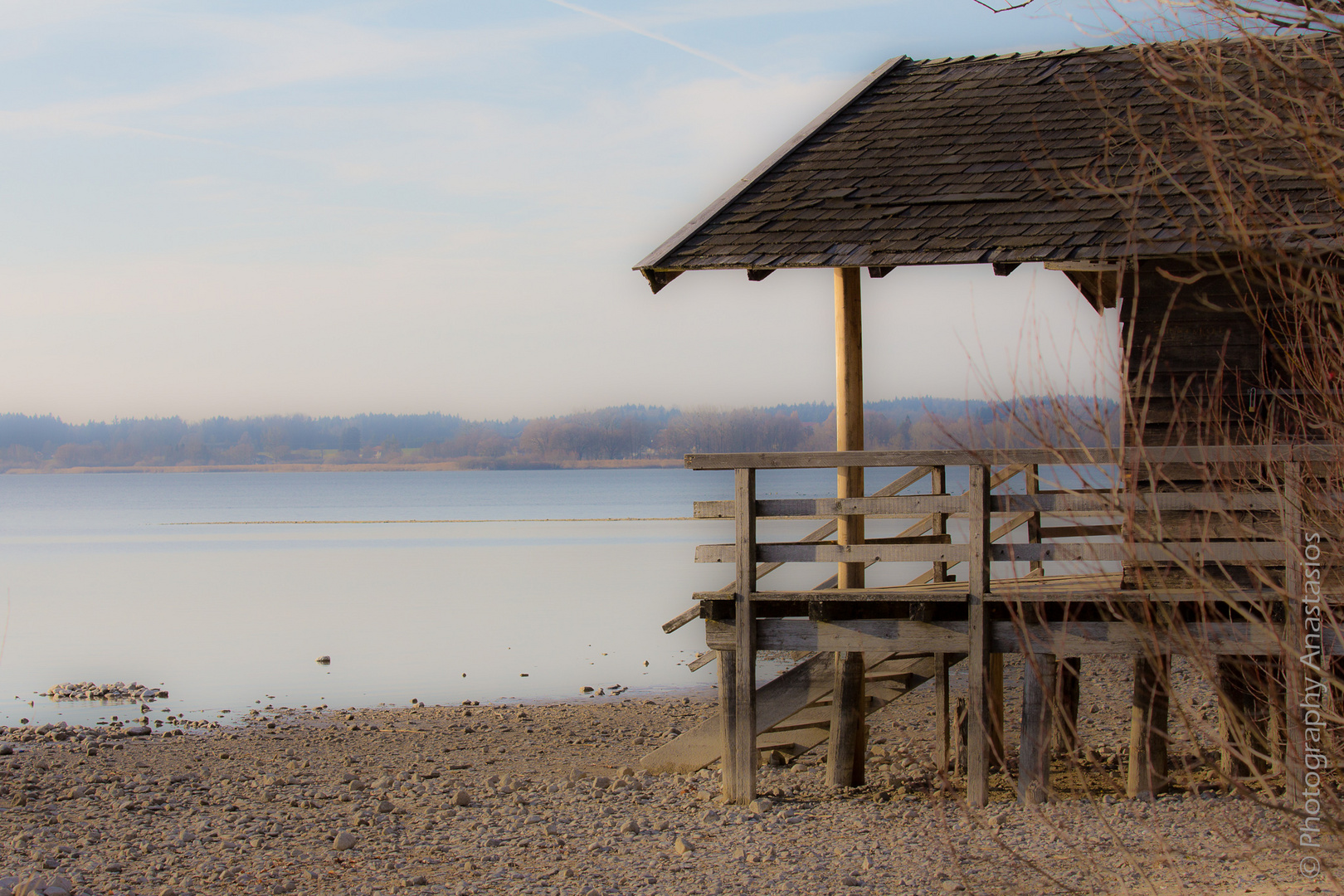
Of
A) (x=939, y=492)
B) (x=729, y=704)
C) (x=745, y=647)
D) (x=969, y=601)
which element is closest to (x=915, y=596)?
(x=969, y=601)

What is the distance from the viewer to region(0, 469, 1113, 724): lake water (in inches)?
883

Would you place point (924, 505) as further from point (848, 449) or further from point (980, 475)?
point (848, 449)

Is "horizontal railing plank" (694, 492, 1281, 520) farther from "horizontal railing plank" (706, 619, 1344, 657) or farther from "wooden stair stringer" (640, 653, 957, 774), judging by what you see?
"wooden stair stringer" (640, 653, 957, 774)

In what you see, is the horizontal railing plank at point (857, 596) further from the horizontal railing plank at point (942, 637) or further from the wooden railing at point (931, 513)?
the horizontal railing plank at point (942, 637)

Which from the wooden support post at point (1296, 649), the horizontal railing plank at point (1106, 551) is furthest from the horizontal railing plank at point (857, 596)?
the wooden support post at point (1296, 649)

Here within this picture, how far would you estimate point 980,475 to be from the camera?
28.8ft

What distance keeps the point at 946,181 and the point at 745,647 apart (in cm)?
442

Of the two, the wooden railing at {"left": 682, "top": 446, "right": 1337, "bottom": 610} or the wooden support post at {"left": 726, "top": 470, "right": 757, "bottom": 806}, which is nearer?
the wooden railing at {"left": 682, "top": 446, "right": 1337, "bottom": 610}

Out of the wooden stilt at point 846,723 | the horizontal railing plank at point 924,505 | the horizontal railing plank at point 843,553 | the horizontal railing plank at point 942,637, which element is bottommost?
the wooden stilt at point 846,723

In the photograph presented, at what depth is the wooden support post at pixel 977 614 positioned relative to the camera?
8.79m

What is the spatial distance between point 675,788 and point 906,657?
2.54 meters

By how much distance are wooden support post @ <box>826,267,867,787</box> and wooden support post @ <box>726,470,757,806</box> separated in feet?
3.23

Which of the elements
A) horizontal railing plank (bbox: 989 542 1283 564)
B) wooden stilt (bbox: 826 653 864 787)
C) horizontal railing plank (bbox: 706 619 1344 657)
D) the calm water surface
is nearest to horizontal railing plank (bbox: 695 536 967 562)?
horizontal railing plank (bbox: 989 542 1283 564)

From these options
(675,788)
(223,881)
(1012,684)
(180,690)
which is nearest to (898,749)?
(675,788)
